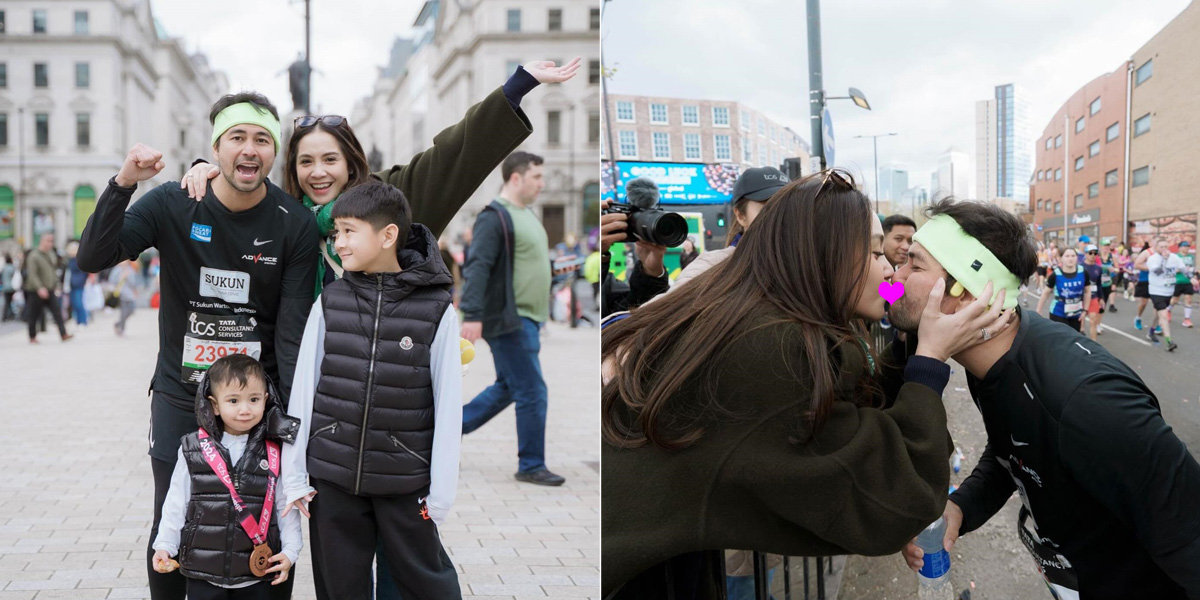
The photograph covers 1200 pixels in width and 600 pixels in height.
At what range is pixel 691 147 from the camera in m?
4.19

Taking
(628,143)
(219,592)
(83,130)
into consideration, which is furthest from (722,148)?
(83,130)

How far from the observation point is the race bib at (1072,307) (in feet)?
8.53

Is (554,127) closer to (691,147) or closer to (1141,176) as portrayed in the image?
(691,147)

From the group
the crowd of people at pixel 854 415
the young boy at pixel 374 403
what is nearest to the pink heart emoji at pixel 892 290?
the crowd of people at pixel 854 415

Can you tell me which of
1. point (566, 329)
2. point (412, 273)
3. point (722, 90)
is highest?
point (722, 90)

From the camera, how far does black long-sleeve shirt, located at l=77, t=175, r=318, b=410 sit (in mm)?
2885

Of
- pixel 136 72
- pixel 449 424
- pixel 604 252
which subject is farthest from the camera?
pixel 136 72

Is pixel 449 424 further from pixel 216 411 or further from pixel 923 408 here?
pixel 923 408

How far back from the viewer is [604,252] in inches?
142

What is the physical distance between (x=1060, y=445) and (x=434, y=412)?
166 cm

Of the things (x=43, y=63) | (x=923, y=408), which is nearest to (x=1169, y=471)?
(x=923, y=408)

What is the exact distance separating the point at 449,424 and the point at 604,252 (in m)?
1.09

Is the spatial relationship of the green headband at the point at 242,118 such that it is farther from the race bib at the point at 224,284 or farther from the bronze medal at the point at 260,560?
the bronze medal at the point at 260,560

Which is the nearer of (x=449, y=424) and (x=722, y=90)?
(x=449, y=424)
